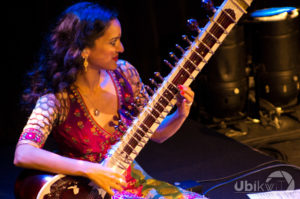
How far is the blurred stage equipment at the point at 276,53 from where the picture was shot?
13.0ft

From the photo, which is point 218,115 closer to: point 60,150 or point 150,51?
point 150,51

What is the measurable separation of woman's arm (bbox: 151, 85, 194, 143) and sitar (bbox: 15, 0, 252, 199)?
0.04 metres

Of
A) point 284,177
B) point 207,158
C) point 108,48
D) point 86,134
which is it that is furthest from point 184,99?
point 207,158

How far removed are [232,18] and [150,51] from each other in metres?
2.89

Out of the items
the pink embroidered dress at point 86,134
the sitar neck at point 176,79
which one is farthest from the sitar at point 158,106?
the pink embroidered dress at point 86,134

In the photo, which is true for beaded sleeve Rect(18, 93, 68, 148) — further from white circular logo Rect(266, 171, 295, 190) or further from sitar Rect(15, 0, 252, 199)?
white circular logo Rect(266, 171, 295, 190)

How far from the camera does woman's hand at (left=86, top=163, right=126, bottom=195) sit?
173 cm

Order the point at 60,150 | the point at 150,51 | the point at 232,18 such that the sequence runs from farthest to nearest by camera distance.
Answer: the point at 150,51 < the point at 60,150 < the point at 232,18

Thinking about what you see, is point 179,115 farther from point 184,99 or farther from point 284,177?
point 284,177

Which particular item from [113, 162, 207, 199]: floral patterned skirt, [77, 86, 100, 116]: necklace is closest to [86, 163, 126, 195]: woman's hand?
[113, 162, 207, 199]: floral patterned skirt

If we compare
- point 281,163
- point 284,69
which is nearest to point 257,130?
point 284,69

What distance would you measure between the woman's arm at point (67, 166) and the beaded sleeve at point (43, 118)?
0.15 feet

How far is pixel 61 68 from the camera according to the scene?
1.95 metres

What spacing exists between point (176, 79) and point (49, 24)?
2.31m
